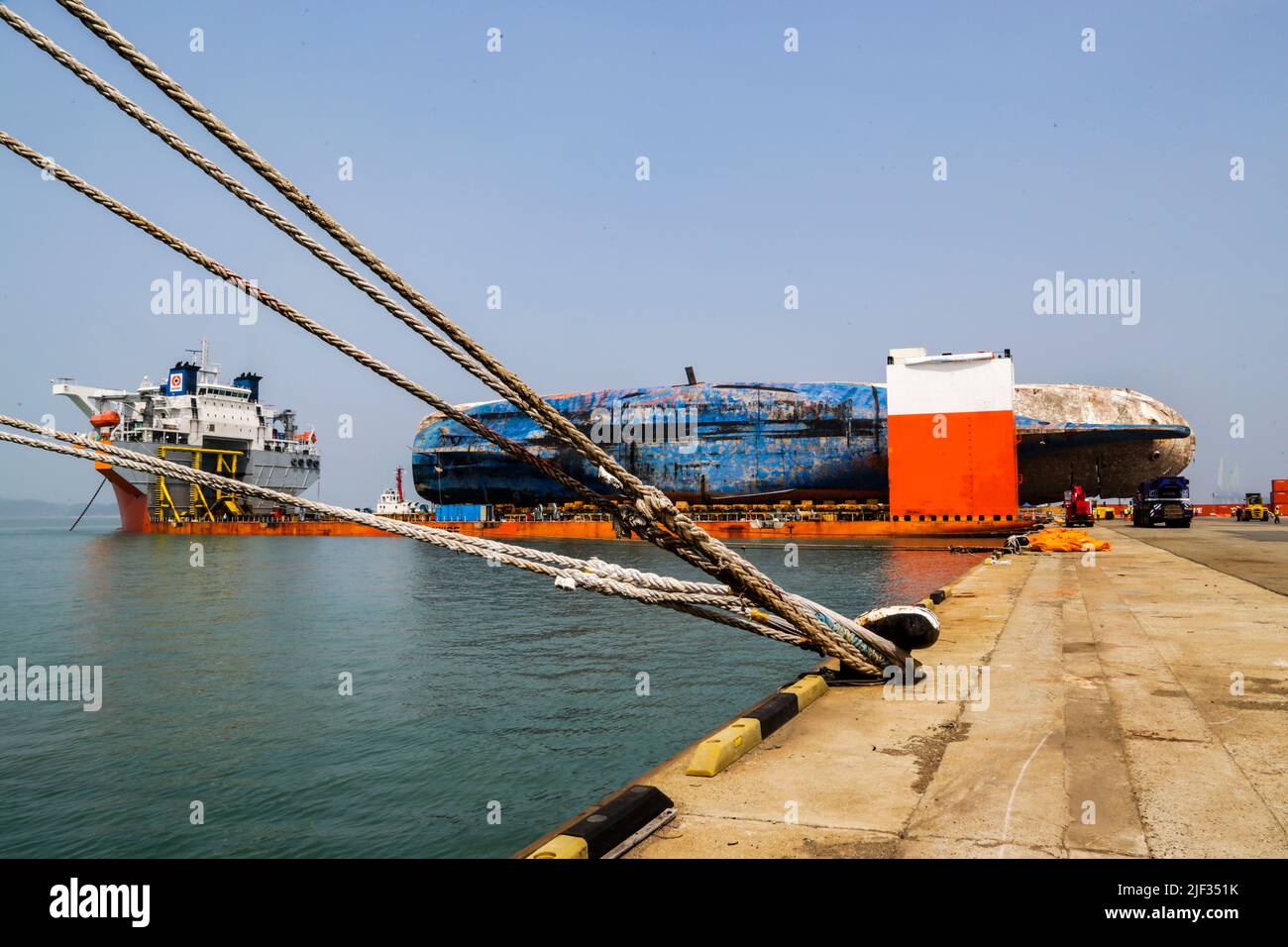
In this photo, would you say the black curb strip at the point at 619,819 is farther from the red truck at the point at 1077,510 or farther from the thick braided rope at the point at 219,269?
the red truck at the point at 1077,510

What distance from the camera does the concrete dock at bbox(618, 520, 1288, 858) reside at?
3.91m

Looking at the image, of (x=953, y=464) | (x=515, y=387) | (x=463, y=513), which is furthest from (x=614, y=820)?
(x=463, y=513)

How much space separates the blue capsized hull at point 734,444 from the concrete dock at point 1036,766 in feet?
141

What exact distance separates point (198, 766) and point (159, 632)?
12.5 m

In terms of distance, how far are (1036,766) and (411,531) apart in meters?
4.08

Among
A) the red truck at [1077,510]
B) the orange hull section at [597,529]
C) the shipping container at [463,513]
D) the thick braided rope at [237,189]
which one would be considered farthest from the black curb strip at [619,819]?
the shipping container at [463,513]

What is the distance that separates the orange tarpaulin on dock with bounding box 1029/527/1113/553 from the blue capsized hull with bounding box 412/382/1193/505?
2496cm

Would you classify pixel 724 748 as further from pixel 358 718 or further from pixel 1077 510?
pixel 1077 510

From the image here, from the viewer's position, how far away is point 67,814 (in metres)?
8.05

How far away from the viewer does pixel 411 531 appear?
4.61m

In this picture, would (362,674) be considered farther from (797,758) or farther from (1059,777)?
(1059,777)
